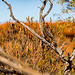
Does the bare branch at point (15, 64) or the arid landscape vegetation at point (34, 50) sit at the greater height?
the bare branch at point (15, 64)

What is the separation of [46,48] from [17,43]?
59.6 inches

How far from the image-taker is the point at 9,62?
52 cm

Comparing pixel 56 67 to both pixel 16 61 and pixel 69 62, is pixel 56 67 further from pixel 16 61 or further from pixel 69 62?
pixel 16 61

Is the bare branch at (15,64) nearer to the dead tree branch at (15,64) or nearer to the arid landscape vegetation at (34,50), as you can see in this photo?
the dead tree branch at (15,64)

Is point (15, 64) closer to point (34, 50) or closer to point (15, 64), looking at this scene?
point (15, 64)

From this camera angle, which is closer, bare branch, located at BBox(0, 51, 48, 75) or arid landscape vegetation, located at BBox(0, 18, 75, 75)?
bare branch, located at BBox(0, 51, 48, 75)

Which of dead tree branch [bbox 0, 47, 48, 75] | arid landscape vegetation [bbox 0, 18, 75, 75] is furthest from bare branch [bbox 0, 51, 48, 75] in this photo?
arid landscape vegetation [bbox 0, 18, 75, 75]

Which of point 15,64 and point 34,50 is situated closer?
point 15,64

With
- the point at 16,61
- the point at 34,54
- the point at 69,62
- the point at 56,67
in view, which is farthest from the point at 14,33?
the point at 16,61

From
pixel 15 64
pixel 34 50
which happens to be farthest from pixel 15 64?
pixel 34 50

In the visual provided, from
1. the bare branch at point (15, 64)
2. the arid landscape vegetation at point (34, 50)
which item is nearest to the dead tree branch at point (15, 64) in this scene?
the bare branch at point (15, 64)

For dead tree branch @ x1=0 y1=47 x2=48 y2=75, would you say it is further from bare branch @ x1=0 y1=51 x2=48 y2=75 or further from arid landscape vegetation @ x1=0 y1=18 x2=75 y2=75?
arid landscape vegetation @ x1=0 y1=18 x2=75 y2=75

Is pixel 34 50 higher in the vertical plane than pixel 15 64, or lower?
lower

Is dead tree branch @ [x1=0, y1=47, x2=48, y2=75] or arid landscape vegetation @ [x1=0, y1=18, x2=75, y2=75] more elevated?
dead tree branch @ [x1=0, y1=47, x2=48, y2=75]
